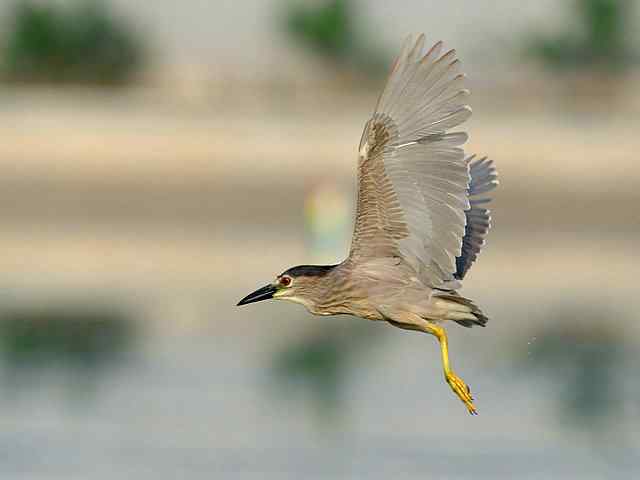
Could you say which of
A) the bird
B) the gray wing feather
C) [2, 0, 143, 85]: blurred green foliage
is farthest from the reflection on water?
[2, 0, 143, 85]: blurred green foliage

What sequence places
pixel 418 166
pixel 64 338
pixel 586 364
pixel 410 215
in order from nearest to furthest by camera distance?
pixel 418 166, pixel 410 215, pixel 586 364, pixel 64 338

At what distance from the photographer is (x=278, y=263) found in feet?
67.7

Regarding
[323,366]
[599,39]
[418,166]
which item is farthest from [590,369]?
[599,39]

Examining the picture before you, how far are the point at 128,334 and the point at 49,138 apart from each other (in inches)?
455

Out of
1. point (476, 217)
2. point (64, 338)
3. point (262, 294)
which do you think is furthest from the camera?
point (64, 338)

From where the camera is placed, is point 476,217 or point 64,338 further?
point 64,338

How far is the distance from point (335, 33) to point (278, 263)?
1647 cm

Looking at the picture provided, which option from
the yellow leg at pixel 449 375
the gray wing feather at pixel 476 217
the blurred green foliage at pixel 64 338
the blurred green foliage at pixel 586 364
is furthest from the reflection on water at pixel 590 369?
the yellow leg at pixel 449 375

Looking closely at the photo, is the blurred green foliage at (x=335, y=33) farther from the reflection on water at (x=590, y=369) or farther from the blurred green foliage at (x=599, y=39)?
the reflection on water at (x=590, y=369)

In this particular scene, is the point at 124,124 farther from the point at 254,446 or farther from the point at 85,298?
the point at 254,446

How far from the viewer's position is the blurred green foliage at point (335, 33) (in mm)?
36438

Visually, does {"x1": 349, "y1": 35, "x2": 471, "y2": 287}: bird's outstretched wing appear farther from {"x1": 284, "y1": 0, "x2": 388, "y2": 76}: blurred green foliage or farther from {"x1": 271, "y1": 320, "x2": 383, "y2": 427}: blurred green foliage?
{"x1": 284, "y1": 0, "x2": 388, "y2": 76}: blurred green foliage

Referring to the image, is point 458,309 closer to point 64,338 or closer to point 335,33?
point 64,338

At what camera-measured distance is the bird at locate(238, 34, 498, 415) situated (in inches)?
343
